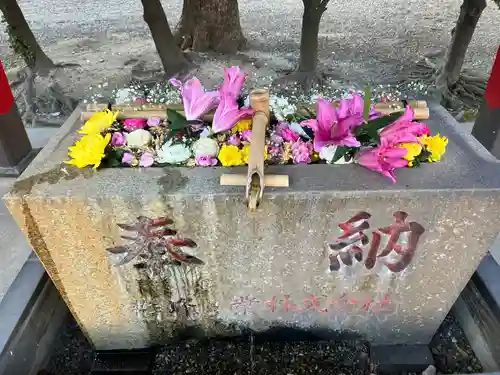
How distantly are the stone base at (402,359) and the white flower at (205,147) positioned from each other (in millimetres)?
1467

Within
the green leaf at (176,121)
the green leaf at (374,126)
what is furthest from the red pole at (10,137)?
the green leaf at (374,126)

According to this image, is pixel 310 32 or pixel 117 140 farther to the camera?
pixel 310 32

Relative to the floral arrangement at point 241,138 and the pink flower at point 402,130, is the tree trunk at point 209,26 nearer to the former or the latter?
the floral arrangement at point 241,138

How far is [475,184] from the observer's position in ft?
Answer: 5.41

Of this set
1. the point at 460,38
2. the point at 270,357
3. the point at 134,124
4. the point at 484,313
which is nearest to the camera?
the point at 134,124

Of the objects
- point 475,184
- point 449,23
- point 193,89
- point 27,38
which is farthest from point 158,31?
point 449,23

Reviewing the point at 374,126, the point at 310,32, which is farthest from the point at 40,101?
the point at 374,126

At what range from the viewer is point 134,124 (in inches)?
78.1

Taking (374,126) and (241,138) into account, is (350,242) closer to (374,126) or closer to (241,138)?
(374,126)

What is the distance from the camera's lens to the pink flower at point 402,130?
171 centimetres

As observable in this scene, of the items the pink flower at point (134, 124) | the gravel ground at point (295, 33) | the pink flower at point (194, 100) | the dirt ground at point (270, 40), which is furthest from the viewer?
the gravel ground at point (295, 33)

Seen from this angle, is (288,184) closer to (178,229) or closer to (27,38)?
(178,229)

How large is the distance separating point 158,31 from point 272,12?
4.11 meters

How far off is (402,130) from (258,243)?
79 cm
